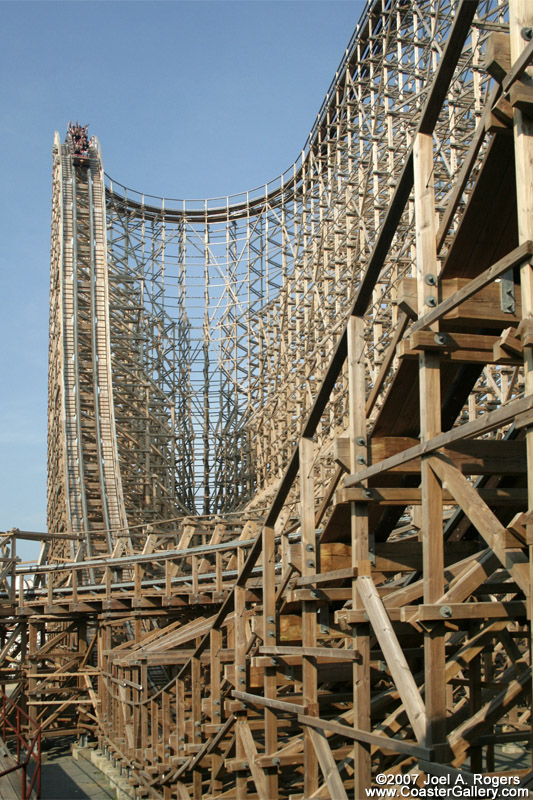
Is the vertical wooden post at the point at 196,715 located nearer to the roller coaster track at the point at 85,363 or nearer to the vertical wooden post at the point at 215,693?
the vertical wooden post at the point at 215,693

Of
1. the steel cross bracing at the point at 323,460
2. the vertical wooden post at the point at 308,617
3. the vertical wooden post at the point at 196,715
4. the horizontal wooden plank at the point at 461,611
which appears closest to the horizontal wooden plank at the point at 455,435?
A: the steel cross bracing at the point at 323,460

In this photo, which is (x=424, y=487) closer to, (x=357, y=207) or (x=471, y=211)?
(x=471, y=211)

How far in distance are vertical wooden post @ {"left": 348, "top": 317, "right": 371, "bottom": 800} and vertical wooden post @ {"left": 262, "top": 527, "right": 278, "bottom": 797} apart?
5.17ft

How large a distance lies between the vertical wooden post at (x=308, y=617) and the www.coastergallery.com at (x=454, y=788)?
1.82 ft

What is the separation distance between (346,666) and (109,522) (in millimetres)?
14599

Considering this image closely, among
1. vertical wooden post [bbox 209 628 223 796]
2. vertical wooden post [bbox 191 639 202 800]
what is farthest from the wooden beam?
vertical wooden post [bbox 191 639 202 800]

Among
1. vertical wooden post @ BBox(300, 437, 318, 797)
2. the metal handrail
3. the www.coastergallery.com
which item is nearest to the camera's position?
the www.coastergallery.com

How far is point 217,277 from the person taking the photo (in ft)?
102

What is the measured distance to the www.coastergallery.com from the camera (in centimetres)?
391

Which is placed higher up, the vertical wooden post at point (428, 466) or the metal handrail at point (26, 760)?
the vertical wooden post at point (428, 466)

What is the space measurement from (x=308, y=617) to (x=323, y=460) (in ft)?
36.9

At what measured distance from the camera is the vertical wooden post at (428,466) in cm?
412

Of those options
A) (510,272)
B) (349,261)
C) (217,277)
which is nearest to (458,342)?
(510,272)

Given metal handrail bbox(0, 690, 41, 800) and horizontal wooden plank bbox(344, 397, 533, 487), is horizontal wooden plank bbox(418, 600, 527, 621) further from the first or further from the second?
metal handrail bbox(0, 690, 41, 800)
